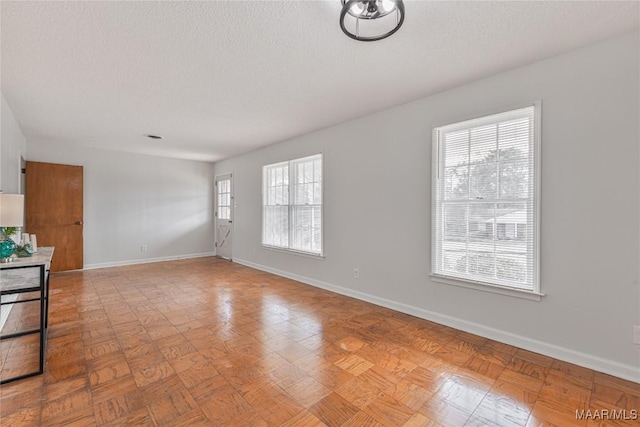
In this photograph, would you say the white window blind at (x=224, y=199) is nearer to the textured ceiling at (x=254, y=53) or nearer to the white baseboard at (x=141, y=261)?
the white baseboard at (x=141, y=261)

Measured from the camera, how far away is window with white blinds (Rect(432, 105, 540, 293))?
2.54m

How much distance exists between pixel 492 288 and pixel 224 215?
6.01m

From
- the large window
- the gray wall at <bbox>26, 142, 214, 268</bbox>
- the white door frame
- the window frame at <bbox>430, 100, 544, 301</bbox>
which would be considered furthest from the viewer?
the white door frame

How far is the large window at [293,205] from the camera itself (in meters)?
4.68

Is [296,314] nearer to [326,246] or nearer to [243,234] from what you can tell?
[326,246]

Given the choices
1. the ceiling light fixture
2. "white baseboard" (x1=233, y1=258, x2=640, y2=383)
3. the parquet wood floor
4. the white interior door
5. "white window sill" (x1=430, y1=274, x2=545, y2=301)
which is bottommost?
the parquet wood floor

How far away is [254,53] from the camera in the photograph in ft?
7.73

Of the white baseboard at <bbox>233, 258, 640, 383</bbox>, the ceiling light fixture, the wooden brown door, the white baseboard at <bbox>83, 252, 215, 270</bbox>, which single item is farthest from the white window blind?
the ceiling light fixture

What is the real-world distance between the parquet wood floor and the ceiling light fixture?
2.24 metres

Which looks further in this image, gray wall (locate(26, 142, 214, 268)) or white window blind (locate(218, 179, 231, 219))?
white window blind (locate(218, 179, 231, 219))

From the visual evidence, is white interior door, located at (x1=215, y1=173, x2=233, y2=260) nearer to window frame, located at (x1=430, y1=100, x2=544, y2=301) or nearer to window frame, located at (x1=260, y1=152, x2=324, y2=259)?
window frame, located at (x1=260, y1=152, x2=324, y2=259)

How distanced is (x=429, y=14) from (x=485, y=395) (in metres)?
2.49

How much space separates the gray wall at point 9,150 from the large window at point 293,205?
346 cm

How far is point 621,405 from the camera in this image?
5.91ft
